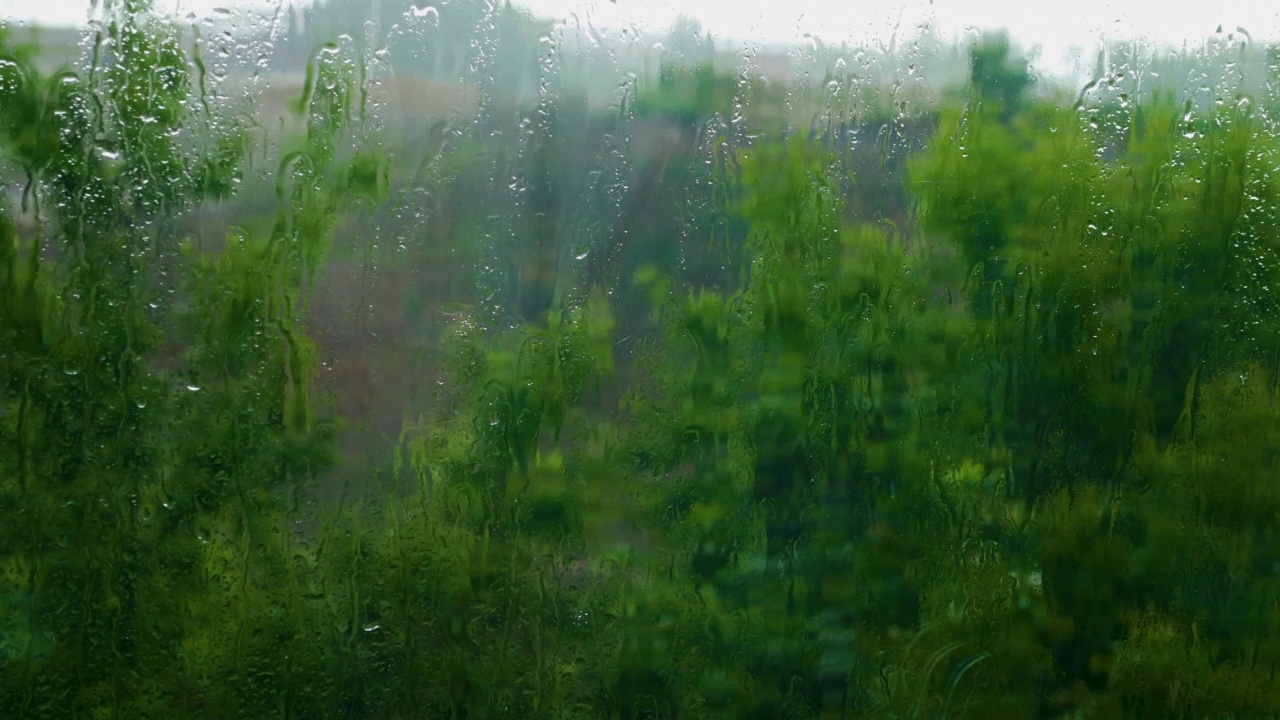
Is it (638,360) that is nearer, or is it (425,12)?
(425,12)

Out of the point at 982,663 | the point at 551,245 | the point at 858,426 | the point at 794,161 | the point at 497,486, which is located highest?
the point at 794,161

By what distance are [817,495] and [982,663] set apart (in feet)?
1.80

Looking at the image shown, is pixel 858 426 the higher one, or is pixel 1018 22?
pixel 1018 22

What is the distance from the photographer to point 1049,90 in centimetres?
228

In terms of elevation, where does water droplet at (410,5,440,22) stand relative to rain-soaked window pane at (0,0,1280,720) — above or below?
above

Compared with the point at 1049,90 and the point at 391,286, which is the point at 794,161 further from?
the point at 391,286

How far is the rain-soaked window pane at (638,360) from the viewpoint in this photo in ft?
6.52

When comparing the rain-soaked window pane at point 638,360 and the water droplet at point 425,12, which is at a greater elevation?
the water droplet at point 425,12

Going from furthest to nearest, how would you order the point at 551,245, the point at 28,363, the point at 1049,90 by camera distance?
the point at 1049,90 < the point at 551,245 < the point at 28,363

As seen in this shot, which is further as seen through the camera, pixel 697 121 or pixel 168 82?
pixel 697 121

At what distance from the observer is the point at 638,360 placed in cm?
217

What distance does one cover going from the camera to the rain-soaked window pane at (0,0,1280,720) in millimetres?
1986

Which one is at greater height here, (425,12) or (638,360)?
(425,12)

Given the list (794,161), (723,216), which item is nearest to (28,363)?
(723,216)
